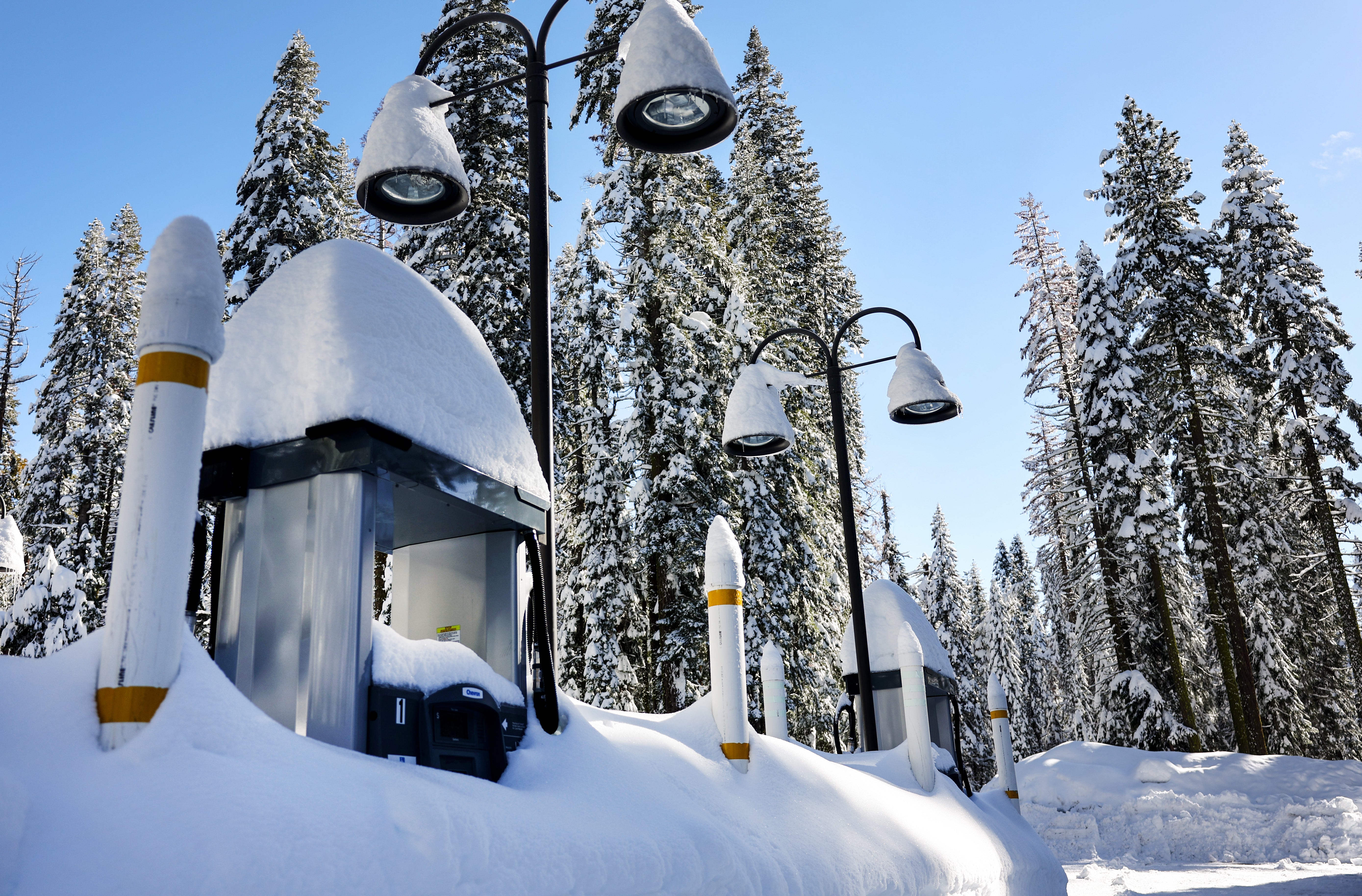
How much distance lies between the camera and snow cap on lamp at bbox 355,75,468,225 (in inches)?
235

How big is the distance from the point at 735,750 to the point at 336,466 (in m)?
2.73

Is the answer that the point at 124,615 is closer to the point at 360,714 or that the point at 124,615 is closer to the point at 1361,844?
the point at 360,714

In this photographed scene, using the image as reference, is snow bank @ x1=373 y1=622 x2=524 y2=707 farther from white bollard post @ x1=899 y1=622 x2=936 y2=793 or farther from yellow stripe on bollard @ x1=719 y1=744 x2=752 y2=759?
white bollard post @ x1=899 y1=622 x2=936 y2=793

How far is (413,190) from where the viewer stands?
21.5 ft

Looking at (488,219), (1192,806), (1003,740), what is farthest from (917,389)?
(1192,806)

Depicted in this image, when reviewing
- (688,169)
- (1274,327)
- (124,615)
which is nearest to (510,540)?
(124,615)

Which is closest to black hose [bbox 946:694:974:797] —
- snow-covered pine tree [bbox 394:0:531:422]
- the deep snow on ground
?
the deep snow on ground

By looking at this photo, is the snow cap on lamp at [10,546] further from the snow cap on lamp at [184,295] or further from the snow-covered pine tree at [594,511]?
the snow cap on lamp at [184,295]

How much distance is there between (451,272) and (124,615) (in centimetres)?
1528

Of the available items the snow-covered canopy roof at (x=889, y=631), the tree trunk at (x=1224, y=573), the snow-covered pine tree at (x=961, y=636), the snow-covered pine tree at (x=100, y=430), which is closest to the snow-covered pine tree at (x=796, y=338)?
the snow-covered pine tree at (x=961, y=636)

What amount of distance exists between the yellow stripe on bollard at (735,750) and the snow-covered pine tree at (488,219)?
11.8 m

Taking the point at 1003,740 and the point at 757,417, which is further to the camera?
the point at 757,417

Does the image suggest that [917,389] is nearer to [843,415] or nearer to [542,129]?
[843,415]

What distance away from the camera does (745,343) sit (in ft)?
62.9
